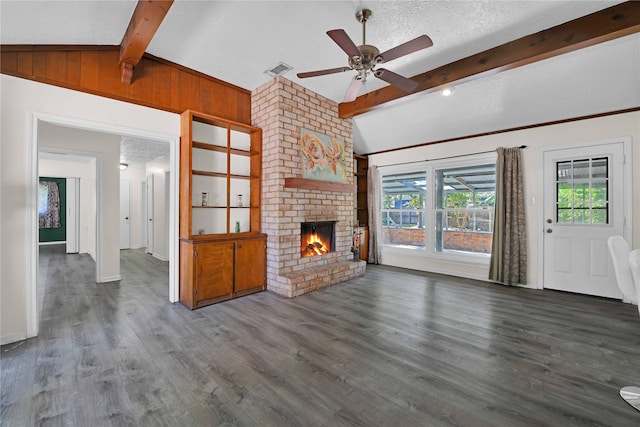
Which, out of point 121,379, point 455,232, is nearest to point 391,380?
point 121,379

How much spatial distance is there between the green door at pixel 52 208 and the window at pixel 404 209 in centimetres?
966

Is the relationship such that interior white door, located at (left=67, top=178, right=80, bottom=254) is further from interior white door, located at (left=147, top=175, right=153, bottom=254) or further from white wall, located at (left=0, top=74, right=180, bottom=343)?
white wall, located at (left=0, top=74, right=180, bottom=343)

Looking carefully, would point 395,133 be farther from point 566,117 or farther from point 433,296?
point 433,296

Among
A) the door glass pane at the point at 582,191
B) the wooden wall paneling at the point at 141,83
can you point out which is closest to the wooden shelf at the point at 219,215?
the wooden wall paneling at the point at 141,83

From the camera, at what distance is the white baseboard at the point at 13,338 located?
252 cm

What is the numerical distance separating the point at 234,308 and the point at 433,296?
2.63 m

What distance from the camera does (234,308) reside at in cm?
343

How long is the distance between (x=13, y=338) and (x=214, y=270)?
5.88ft

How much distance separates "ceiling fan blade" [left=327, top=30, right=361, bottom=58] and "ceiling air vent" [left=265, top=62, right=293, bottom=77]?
1.49 m

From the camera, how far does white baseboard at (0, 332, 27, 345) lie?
2.52 meters

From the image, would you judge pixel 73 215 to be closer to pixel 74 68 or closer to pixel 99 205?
pixel 99 205

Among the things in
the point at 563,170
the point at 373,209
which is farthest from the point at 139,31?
the point at 563,170

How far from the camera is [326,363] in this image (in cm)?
223

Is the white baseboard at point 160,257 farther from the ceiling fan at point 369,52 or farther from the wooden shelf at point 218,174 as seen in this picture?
the ceiling fan at point 369,52
